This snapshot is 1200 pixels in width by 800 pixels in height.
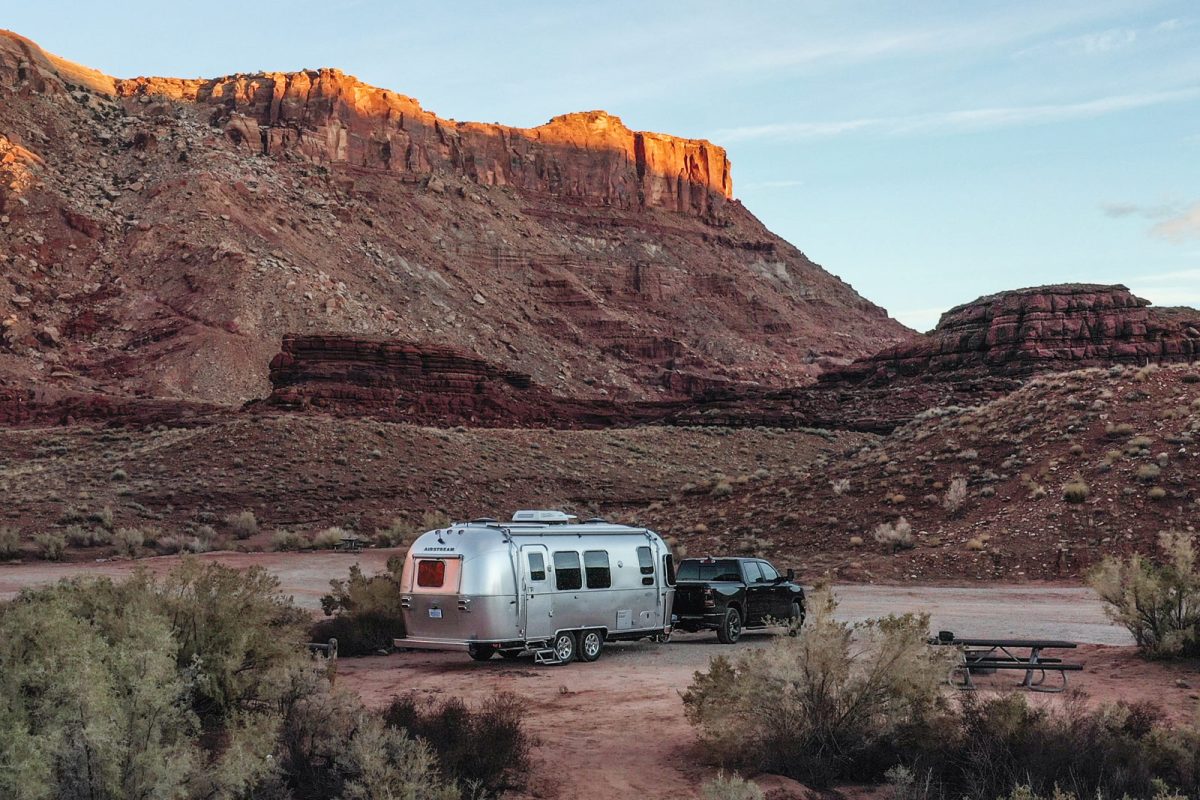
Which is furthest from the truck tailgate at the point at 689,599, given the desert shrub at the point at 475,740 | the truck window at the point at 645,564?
the desert shrub at the point at 475,740

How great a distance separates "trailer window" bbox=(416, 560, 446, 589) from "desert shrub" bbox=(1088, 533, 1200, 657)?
9.11m

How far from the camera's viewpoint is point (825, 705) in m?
10.7

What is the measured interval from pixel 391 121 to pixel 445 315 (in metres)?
35.7

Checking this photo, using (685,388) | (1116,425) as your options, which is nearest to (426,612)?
(1116,425)

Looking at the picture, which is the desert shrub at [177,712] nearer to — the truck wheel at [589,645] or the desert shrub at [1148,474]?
the truck wheel at [589,645]

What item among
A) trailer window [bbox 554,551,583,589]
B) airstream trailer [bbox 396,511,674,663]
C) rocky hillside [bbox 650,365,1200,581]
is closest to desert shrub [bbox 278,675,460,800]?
airstream trailer [bbox 396,511,674,663]

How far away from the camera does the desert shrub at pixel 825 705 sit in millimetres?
10469

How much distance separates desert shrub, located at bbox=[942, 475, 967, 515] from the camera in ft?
104

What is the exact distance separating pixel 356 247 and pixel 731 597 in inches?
3504

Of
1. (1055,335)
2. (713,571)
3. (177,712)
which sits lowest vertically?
(177,712)

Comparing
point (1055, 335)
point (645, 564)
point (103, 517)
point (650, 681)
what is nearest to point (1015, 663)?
point (650, 681)

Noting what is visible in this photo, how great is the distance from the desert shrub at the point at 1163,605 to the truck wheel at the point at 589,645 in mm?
7110

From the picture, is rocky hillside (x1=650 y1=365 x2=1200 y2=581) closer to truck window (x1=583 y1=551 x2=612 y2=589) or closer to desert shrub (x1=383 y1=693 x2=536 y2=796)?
truck window (x1=583 y1=551 x2=612 y2=589)

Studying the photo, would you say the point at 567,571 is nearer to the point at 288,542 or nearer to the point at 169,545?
the point at 169,545
